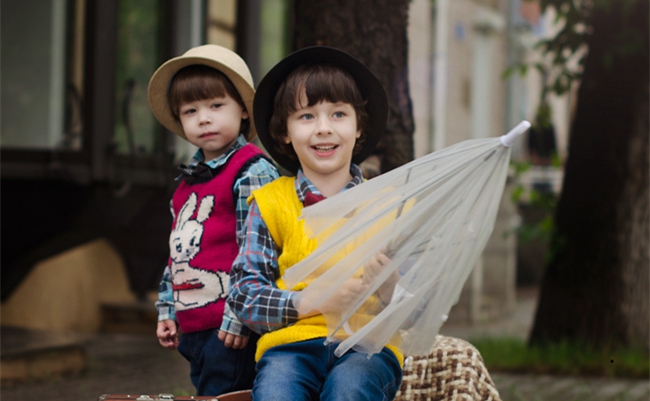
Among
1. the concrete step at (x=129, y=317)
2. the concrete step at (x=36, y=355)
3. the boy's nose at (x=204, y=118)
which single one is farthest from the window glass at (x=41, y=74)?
the boy's nose at (x=204, y=118)

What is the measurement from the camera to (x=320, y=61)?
94.7 inches

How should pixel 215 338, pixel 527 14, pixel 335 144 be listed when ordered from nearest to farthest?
pixel 335 144, pixel 215 338, pixel 527 14

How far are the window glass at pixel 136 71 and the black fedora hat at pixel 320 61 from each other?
3.85 m

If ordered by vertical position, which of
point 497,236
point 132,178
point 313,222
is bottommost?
point 497,236

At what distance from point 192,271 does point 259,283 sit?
1.27 feet

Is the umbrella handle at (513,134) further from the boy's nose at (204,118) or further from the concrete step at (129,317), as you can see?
the concrete step at (129,317)

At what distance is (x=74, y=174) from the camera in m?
5.84

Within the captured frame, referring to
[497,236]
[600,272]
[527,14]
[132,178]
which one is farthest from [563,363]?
[527,14]

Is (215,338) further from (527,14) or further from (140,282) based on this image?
(527,14)

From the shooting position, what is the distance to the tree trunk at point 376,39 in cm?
362

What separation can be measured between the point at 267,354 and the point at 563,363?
14.3 feet

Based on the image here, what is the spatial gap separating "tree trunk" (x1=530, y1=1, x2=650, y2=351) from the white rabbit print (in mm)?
4582

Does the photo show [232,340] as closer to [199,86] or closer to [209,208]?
[209,208]

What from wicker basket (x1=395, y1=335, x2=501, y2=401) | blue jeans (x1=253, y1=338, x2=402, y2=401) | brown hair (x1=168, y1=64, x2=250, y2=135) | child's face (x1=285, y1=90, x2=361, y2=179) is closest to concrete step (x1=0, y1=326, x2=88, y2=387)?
brown hair (x1=168, y1=64, x2=250, y2=135)
